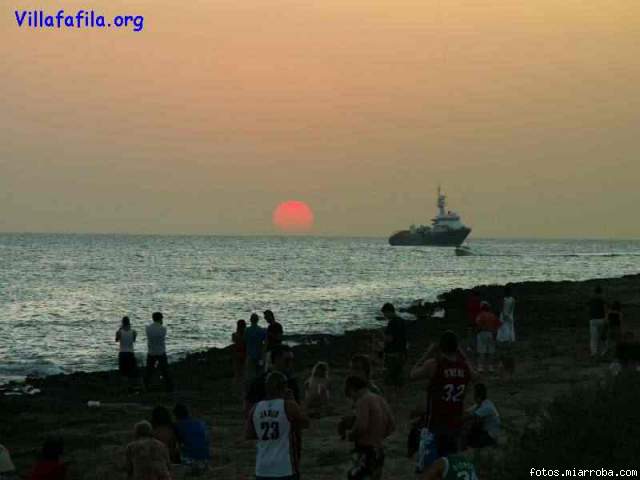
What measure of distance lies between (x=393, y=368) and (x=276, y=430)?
769 cm

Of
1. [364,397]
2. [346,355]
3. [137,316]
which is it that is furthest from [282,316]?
[364,397]

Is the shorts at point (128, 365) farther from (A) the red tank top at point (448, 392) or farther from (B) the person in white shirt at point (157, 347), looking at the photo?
(A) the red tank top at point (448, 392)

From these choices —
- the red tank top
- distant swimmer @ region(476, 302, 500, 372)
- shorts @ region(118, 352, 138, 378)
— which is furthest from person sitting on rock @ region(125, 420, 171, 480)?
shorts @ region(118, 352, 138, 378)

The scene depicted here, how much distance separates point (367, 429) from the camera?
862 cm

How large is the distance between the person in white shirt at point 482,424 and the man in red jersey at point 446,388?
1579mm

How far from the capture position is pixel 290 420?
797 centimetres

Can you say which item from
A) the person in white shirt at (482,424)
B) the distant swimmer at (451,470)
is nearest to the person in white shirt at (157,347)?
the person in white shirt at (482,424)

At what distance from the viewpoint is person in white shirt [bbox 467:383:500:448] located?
1063 centimetres

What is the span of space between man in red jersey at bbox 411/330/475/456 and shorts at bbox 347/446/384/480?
2.15 feet

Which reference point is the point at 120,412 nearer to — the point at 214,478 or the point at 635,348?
the point at 214,478

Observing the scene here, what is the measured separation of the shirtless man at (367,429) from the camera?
862 centimetres

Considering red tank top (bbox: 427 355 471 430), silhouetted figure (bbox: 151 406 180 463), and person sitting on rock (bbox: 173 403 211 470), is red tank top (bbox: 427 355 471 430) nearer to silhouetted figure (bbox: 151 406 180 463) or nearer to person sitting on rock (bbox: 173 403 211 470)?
silhouetted figure (bbox: 151 406 180 463)

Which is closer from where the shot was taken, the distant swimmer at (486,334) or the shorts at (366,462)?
the shorts at (366,462)

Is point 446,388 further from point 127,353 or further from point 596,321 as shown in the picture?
point 596,321
